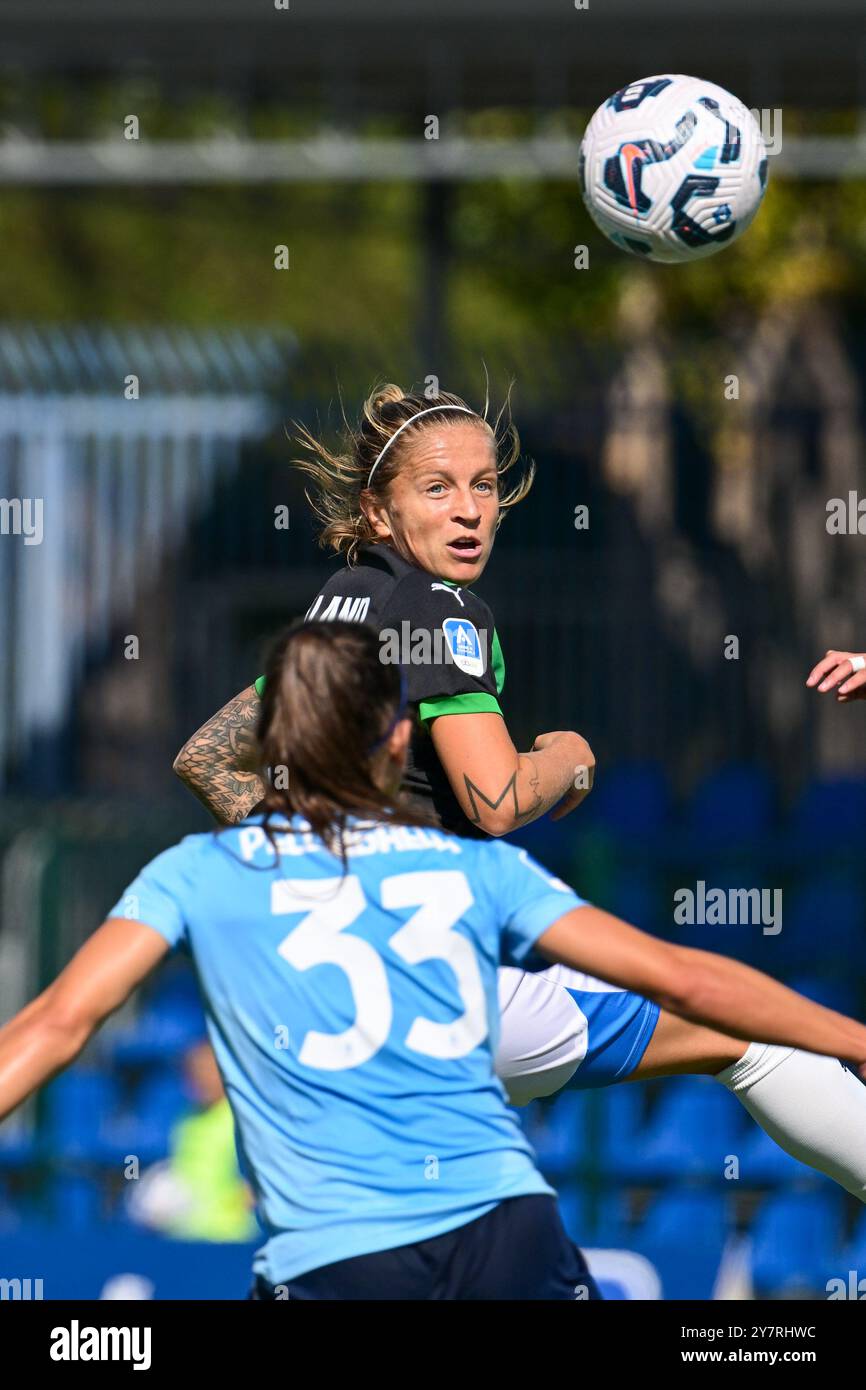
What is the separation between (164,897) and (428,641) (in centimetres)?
96

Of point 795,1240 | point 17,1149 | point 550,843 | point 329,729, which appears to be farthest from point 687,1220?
point 329,729

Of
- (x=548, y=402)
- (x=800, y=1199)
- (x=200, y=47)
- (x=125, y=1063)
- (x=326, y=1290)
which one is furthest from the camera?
(x=200, y=47)

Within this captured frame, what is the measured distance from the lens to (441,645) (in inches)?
151

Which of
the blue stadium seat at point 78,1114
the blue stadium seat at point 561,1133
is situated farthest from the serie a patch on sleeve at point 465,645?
the blue stadium seat at point 78,1114

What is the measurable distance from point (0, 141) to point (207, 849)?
10666mm

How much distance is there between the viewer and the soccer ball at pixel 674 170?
16.6ft

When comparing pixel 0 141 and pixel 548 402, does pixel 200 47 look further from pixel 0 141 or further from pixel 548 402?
pixel 548 402

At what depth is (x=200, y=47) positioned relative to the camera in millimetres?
12039

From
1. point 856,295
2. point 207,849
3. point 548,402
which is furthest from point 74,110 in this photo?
point 207,849

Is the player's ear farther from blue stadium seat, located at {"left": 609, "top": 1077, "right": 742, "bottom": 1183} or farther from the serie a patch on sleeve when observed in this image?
blue stadium seat, located at {"left": 609, "top": 1077, "right": 742, "bottom": 1183}

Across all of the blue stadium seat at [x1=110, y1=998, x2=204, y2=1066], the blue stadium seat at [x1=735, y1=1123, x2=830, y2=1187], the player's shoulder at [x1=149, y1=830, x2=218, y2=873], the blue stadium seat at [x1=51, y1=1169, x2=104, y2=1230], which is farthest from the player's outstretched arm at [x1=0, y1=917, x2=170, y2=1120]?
the blue stadium seat at [x1=110, y1=998, x2=204, y2=1066]

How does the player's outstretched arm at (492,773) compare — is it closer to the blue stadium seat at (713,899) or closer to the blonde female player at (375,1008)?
the blonde female player at (375,1008)

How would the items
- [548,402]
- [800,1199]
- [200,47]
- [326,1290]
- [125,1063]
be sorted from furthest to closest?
[200,47]
[548,402]
[125,1063]
[800,1199]
[326,1290]

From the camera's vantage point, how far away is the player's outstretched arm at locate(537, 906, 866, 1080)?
120 inches
